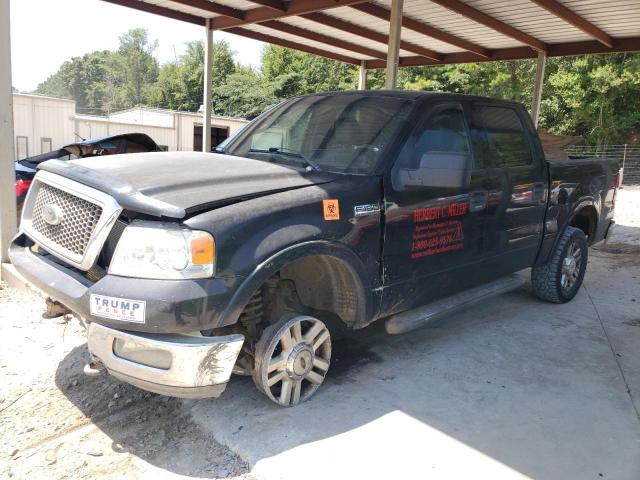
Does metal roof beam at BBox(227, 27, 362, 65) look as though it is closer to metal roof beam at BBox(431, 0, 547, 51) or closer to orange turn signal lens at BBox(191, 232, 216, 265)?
metal roof beam at BBox(431, 0, 547, 51)

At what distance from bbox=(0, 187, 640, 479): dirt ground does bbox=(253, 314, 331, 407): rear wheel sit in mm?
154

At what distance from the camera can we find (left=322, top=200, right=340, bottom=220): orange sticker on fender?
3.09 metres

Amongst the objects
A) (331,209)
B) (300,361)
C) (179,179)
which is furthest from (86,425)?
(331,209)

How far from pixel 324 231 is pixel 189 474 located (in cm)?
145

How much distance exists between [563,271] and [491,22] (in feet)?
18.6

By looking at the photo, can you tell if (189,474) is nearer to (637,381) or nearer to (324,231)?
(324,231)

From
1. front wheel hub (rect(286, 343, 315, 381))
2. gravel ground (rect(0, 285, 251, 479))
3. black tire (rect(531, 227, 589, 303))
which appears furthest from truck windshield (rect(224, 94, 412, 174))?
black tire (rect(531, 227, 589, 303))

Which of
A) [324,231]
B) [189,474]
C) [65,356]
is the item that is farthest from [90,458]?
[324,231]

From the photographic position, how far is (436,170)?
140 inches

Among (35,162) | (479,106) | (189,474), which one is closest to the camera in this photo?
(189,474)

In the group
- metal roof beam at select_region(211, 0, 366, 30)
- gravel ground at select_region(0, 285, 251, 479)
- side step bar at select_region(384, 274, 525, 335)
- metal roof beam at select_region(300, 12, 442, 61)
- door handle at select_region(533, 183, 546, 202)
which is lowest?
gravel ground at select_region(0, 285, 251, 479)

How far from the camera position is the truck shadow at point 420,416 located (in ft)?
9.27

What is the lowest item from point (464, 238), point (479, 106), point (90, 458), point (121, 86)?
point (90, 458)

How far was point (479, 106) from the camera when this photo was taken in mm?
4406
